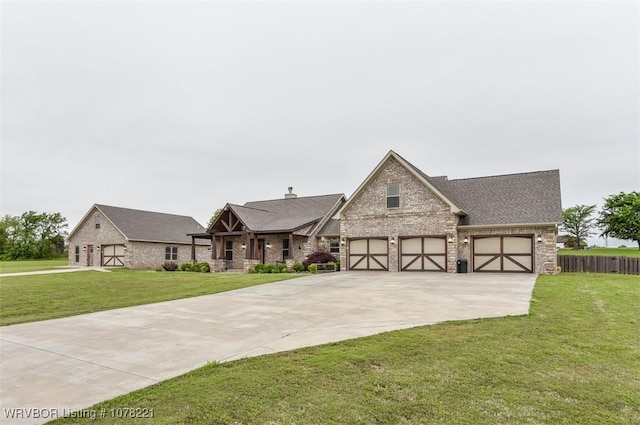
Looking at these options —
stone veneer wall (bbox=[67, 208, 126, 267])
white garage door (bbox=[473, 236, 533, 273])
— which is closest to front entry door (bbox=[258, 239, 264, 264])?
stone veneer wall (bbox=[67, 208, 126, 267])

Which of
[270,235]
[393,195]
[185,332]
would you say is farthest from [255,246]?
[185,332]

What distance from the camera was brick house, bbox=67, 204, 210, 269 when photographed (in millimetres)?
34344

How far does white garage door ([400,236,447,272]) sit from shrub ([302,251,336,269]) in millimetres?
5173

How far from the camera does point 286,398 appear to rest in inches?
165

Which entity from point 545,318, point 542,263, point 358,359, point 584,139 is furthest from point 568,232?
point 358,359

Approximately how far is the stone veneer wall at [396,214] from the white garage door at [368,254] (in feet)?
1.35

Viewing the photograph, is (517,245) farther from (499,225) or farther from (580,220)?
(580,220)

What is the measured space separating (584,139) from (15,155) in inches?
1725

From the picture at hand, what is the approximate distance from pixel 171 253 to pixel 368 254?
23069 mm

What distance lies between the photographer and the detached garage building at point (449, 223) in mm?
20609

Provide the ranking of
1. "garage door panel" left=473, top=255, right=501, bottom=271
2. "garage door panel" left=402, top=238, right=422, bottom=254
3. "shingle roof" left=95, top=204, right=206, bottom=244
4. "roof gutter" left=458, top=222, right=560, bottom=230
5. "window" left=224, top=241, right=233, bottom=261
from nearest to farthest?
"roof gutter" left=458, top=222, right=560, bottom=230
"garage door panel" left=473, top=255, right=501, bottom=271
"garage door panel" left=402, top=238, right=422, bottom=254
"window" left=224, top=241, right=233, bottom=261
"shingle roof" left=95, top=204, right=206, bottom=244

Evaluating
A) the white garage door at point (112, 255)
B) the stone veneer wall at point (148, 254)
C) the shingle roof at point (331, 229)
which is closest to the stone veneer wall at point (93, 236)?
the white garage door at point (112, 255)

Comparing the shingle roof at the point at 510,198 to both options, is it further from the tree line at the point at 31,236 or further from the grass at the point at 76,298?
the tree line at the point at 31,236

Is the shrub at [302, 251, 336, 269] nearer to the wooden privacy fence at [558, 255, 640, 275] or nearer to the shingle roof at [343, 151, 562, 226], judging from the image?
the shingle roof at [343, 151, 562, 226]
